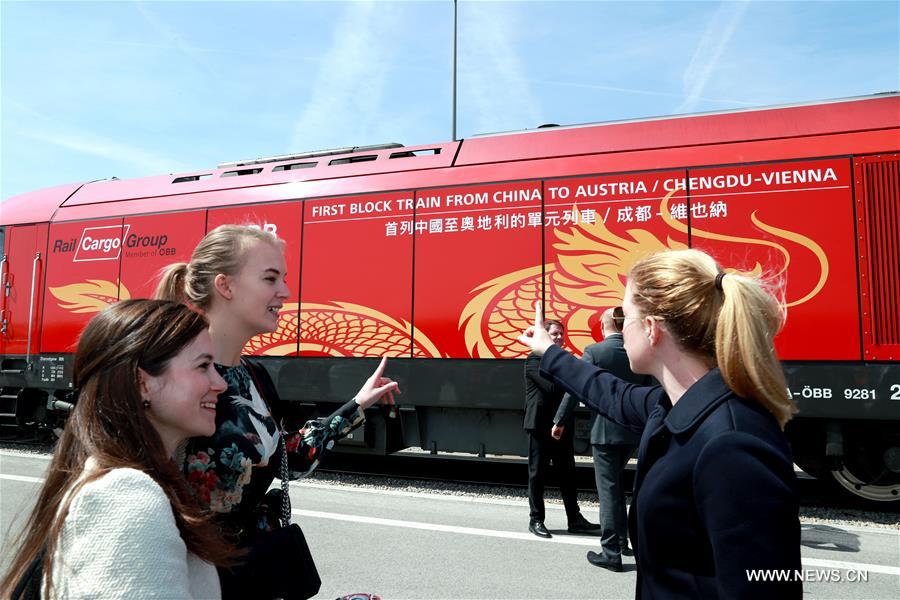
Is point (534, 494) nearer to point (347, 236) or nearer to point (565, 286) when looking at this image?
point (565, 286)

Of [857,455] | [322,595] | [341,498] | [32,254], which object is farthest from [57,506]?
[32,254]

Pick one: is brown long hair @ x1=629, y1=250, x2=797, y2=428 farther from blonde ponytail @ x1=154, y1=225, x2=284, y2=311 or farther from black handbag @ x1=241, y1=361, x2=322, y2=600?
blonde ponytail @ x1=154, y1=225, x2=284, y2=311

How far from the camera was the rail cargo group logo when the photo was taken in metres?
8.94

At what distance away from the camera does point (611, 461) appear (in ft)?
15.7

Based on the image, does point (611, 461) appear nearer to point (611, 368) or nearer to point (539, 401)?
point (611, 368)

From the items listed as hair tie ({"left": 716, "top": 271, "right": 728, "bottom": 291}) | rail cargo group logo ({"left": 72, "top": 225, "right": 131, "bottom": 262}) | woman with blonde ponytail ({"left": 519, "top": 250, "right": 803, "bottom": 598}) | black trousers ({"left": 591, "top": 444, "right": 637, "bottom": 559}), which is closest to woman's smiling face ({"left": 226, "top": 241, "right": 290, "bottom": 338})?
woman with blonde ponytail ({"left": 519, "top": 250, "right": 803, "bottom": 598})

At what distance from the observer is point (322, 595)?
4.04 meters

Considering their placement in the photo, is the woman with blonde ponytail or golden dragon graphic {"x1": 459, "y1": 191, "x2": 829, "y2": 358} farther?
golden dragon graphic {"x1": 459, "y1": 191, "x2": 829, "y2": 358}

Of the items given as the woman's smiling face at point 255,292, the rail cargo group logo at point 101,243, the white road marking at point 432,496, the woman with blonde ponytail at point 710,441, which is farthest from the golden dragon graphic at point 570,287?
the rail cargo group logo at point 101,243

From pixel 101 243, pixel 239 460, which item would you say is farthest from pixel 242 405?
pixel 101 243

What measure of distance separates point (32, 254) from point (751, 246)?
393 inches

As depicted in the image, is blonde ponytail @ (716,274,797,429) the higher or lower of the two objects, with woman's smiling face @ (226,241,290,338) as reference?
lower

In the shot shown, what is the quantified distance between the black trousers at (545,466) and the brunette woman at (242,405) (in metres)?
3.18

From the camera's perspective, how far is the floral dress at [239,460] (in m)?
1.65
